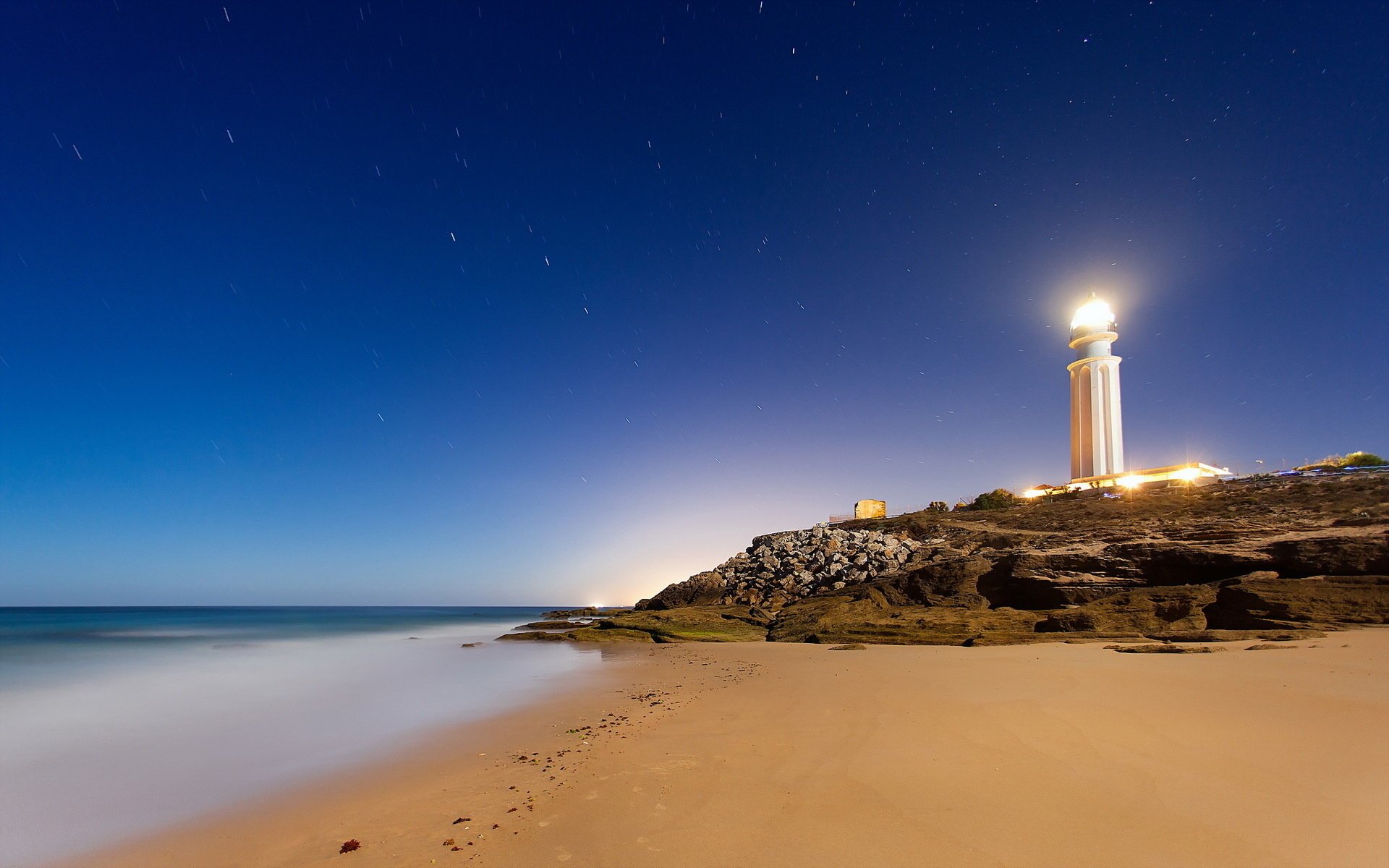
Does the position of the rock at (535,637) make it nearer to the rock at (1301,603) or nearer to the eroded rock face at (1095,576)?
the eroded rock face at (1095,576)

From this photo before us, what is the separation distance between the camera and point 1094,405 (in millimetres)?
46750

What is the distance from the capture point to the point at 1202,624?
12703 mm

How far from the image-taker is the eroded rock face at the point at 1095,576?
41.8 feet

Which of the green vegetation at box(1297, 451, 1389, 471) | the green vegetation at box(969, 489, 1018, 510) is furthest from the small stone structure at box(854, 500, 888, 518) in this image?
the green vegetation at box(1297, 451, 1389, 471)

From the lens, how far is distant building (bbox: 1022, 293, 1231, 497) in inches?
1805

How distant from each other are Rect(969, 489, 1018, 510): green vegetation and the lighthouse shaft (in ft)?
32.4

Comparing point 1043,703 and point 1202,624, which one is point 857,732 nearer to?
point 1043,703

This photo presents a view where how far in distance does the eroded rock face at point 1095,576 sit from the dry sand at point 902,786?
464 cm

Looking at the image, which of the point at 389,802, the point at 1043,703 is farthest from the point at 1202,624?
the point at 389,802

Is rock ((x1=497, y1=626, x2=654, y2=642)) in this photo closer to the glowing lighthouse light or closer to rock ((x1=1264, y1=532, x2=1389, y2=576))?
rock ((x1=1264, y1=532, x2=1389, y2=576))

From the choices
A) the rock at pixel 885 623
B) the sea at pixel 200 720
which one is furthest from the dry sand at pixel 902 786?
the rock at pixel 885 623

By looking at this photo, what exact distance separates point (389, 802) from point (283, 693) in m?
10.3

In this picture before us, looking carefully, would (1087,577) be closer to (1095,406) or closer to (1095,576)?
(1095,576)

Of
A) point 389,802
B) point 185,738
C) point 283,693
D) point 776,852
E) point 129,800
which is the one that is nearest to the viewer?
point 776,852
